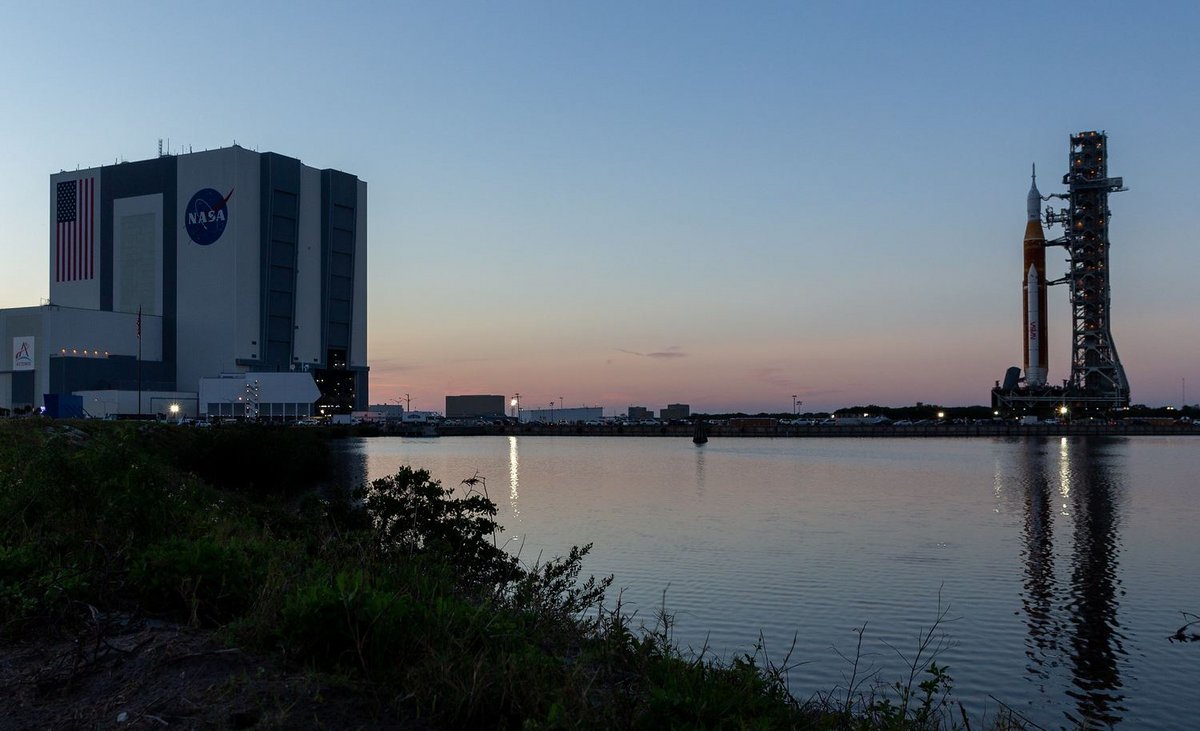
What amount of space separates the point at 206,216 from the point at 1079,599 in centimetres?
13489

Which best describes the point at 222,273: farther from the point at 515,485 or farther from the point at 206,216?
the point at 515,485

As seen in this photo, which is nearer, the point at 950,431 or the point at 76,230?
the point at 76,230

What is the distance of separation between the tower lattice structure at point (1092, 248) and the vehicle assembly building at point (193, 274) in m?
121

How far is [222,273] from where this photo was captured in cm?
13362

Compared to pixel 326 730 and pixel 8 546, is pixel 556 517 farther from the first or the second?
pixel 326 730

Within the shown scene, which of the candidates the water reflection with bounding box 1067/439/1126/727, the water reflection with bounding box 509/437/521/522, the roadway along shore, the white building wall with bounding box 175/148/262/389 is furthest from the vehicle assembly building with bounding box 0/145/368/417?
the water reflection with bounding box 1067/439/1126/727

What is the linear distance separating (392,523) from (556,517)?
21.1 metres

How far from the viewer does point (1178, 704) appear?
53.9 ft

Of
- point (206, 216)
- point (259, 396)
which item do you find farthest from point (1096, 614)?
point (206, 216)

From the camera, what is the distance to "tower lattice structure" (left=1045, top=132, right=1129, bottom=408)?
146125 mm

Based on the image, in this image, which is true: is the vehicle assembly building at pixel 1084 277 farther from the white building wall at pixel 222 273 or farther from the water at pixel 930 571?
the white building wall at pixel 222 273

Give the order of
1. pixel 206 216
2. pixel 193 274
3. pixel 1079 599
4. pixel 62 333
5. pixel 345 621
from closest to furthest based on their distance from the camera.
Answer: pixel 345 621, pixel 1079 599, pixel 62 333, pixel 206 216, pixel 193 274

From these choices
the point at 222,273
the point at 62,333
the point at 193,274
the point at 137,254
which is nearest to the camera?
the point at 62,333

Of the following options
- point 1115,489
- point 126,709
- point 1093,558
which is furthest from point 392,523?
point 1115,489
